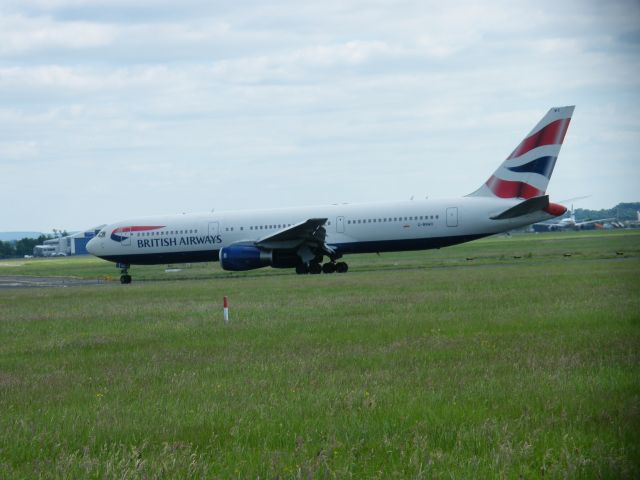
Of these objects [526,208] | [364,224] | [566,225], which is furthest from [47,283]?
[566,225]

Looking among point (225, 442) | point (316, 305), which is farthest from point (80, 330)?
point (225, 442)

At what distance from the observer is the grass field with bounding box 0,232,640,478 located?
6863 mm

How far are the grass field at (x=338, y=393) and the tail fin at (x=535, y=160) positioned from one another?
20352 millimetres

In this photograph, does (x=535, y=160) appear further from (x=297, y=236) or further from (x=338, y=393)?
(x=338, y=393)

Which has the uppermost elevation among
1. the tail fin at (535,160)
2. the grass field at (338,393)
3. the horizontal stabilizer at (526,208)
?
the tail fin at (535,160)

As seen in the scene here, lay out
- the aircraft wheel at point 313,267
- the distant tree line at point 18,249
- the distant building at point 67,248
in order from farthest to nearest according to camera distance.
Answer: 1. the distant tree line at point 18,249
2. the distant building at point 67,248
3. the aircraft wheel at point 313,267

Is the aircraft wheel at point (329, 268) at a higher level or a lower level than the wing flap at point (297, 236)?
lower

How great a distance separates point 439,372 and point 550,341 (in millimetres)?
3069

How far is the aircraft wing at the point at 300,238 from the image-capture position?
3953 centimetres

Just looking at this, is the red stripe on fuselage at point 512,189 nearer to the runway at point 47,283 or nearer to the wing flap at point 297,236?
the wing flap at point 297,236

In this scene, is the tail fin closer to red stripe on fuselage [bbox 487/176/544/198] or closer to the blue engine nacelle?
red stripe on fuselage [bbox 487/176/544/198]

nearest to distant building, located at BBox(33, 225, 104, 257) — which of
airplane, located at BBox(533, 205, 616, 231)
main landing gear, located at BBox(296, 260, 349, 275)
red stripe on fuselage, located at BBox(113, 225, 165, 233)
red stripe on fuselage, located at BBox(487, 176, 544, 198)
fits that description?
airplane, located at BBox(533, 205, 616, 231)

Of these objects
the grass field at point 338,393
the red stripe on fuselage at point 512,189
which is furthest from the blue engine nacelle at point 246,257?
the grass field at point 338,393

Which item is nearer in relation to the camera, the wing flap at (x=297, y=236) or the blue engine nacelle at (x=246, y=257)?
the wing flap at (x=297, y=236)
